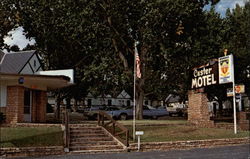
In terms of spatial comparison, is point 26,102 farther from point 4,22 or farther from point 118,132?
point 4,22

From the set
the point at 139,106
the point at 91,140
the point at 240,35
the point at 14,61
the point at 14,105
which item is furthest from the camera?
the point at 240,35

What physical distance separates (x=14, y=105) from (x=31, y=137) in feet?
20.2

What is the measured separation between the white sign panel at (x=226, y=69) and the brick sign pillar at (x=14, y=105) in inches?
498

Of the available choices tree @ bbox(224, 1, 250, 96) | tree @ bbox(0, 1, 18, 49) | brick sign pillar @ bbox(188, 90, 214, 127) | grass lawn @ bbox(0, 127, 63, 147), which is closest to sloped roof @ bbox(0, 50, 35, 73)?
tree @ bbox(0, 1, 18, 49)

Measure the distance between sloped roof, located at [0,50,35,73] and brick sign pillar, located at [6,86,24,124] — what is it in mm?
5118

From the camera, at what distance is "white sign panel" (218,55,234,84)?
20.4 meters

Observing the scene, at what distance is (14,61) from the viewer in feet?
90.7

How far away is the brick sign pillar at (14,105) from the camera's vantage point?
20.7 meters

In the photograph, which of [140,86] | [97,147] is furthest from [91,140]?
[140,86]

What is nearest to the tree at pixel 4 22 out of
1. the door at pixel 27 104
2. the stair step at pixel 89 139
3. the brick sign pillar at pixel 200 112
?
the door at pixel 27 104

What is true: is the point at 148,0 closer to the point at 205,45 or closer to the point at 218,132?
the point at 205,45

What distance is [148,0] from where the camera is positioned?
24.8 meters

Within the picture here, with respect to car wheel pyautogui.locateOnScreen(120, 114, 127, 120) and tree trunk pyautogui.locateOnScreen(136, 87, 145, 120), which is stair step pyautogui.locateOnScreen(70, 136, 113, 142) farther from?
car wheel pyautogui.locateOnScreen(120, 114, 127, 120)

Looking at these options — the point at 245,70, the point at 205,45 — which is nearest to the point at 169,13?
the point at 205,45
